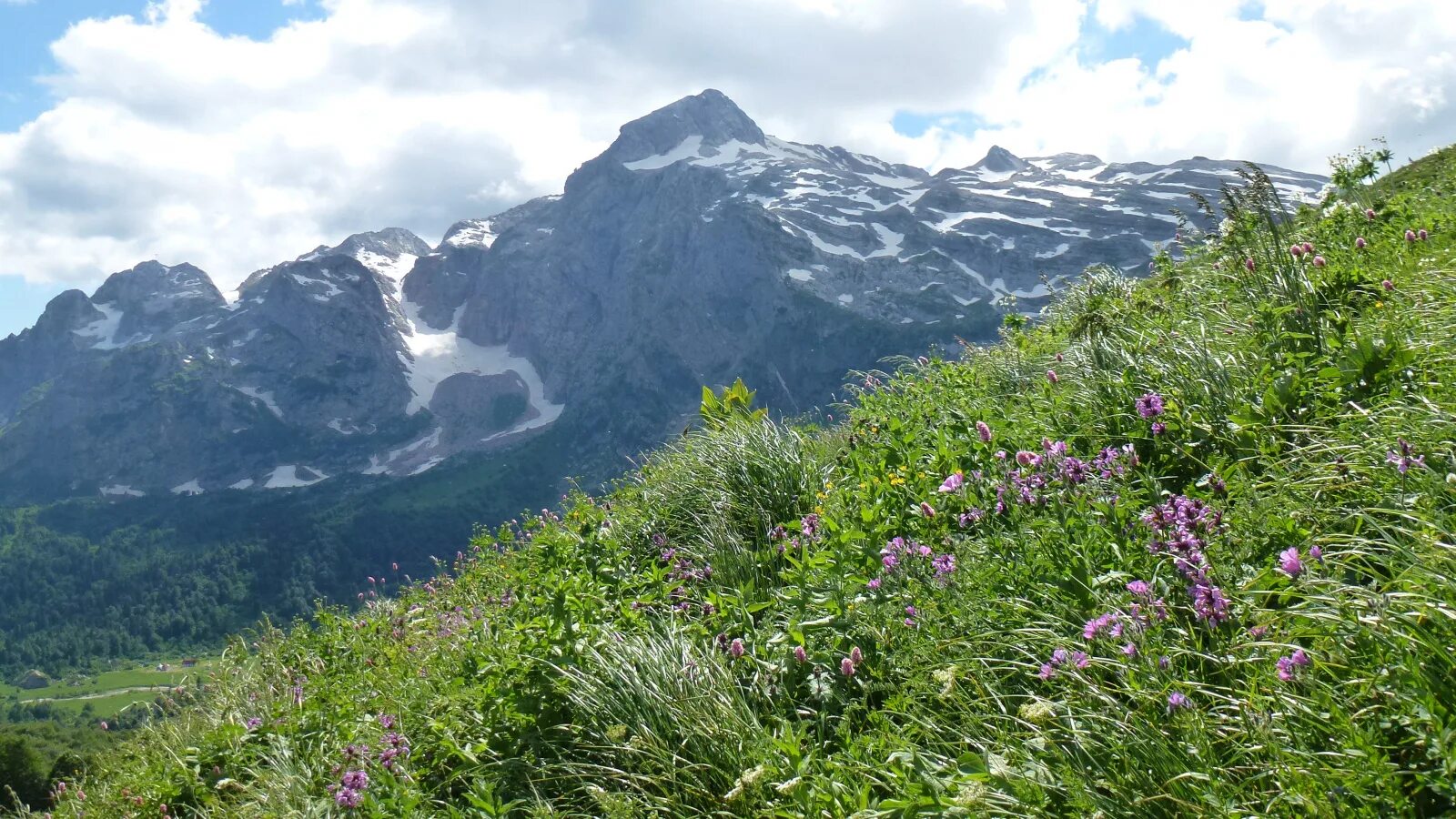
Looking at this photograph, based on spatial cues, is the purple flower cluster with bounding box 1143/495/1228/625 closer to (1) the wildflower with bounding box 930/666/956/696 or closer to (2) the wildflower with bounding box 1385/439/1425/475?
(2) the wildflower with bounding box 1385/439/1425/475

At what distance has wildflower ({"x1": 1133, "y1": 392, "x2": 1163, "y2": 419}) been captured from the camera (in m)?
5.53

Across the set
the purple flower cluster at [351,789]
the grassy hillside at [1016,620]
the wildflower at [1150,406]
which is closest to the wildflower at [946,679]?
the grassy hillside at [1016,620]

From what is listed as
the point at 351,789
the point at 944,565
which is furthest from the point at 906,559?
the point at 351,789

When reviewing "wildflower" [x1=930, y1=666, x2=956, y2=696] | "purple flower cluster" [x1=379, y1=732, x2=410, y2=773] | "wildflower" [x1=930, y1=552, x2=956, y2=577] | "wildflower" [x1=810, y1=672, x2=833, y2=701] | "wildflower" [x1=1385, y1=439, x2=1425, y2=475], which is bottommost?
"purple flower cluster" [x1=379, y1=732, x2=410, y2=773]

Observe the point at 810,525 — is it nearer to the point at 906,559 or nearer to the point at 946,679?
the point at 906,559

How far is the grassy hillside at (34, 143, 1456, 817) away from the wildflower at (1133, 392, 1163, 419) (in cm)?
5

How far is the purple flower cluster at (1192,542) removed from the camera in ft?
11.7

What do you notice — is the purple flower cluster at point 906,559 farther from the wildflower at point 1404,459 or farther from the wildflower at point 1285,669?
the wildflower at point 1404,459

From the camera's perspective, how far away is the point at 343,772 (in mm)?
5895

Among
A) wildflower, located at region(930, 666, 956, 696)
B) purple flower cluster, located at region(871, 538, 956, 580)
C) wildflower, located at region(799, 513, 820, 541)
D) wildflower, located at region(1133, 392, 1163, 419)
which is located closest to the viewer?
wildflower, located at region(930, 666, 956, 696)

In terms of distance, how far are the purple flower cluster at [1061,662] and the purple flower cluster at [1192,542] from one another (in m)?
0.47

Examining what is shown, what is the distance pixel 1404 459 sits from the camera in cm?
379

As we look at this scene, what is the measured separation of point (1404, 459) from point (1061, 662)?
5.55 feet

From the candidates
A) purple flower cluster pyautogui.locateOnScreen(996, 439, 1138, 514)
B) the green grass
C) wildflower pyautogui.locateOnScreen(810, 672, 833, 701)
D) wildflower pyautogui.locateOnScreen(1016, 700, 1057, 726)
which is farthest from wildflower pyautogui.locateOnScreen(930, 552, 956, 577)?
the green grass
